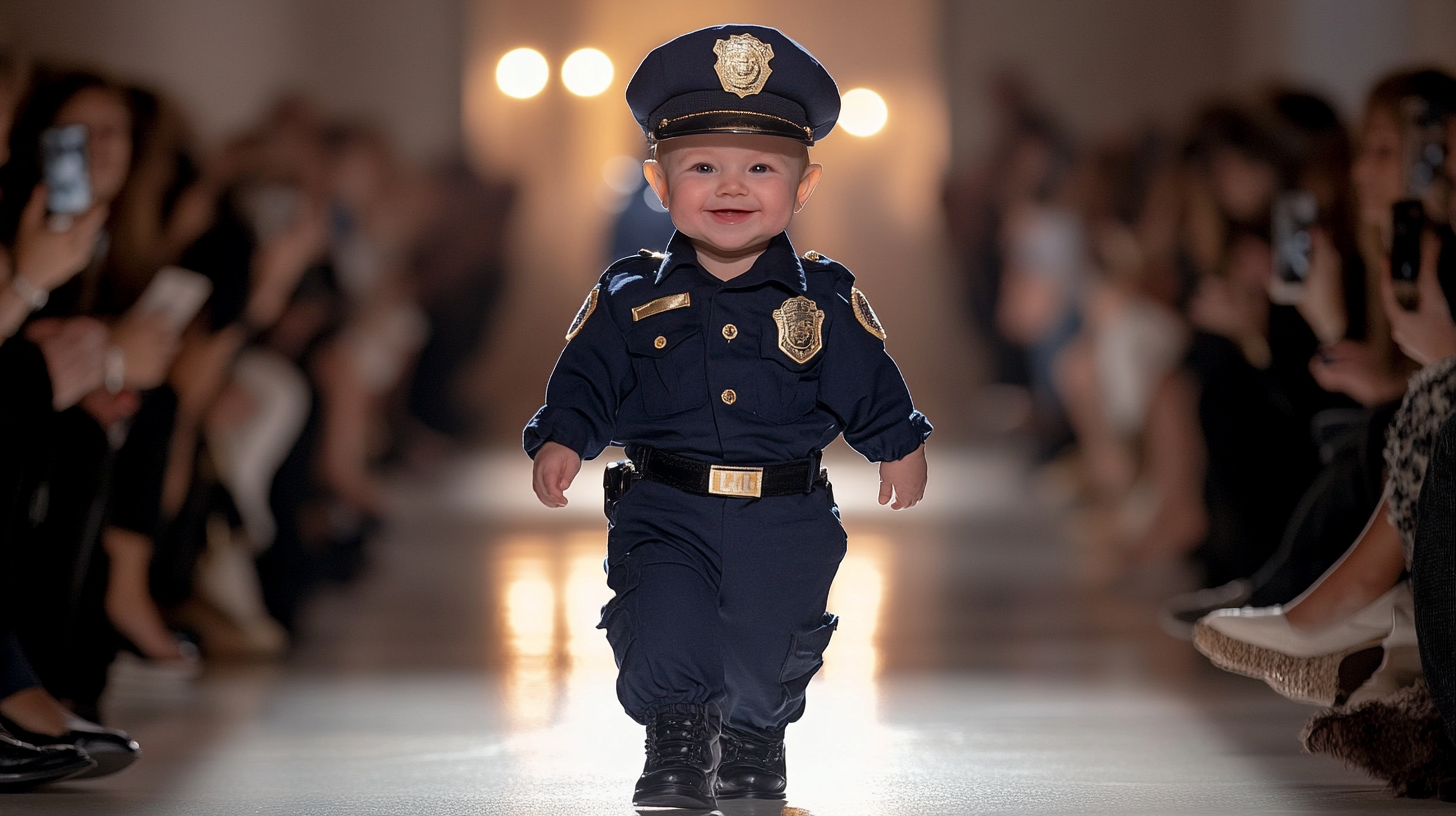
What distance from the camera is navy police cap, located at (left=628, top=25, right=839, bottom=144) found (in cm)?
250

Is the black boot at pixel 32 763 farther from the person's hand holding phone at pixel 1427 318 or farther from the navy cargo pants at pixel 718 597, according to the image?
the person's hand holding phone at pixel 1427 318

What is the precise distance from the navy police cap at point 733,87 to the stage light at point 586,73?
1085cm

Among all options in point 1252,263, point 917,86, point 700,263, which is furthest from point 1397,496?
point 917,86

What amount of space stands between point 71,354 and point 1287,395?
255 cm

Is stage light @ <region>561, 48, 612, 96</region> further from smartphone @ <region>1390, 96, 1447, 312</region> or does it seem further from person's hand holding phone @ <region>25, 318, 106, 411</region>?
person's hand holding phone @ <region>25, 318, 106, 411</region>

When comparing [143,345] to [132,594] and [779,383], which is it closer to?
[132,594]

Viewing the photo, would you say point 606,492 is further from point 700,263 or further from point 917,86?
point 917,86

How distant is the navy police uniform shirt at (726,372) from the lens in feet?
8.22

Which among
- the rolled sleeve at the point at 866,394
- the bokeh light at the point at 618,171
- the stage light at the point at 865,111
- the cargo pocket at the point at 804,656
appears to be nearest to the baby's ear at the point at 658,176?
the rolled sleeve at the point at 866,394

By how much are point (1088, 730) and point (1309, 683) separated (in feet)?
1.37

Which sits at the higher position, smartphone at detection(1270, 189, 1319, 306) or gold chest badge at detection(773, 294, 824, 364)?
smartphone at detection(1270, 189, 1319, 306)

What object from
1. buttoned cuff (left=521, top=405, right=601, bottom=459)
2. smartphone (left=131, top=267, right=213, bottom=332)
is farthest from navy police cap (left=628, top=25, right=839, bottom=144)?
smartphone (left=131, top=267, right=213, bottom=332)

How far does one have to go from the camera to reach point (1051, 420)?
28.3 ft

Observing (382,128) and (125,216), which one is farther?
(382,128)
